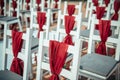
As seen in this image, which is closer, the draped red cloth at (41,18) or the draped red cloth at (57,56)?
the draped red cloth at (57,56)

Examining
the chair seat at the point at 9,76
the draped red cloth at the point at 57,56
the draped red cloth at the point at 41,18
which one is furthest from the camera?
the draped red cloth at the point at 41,18

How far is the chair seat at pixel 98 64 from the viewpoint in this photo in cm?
200

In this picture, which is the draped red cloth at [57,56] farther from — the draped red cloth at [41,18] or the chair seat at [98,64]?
the draped red cloth at [41,18]

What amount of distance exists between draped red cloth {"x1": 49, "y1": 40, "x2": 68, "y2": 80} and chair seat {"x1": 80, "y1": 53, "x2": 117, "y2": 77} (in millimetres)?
436

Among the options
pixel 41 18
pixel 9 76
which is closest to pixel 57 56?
pixel 9 76

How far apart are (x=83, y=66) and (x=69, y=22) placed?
2.92 ft

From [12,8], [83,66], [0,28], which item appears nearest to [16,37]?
[83,66]

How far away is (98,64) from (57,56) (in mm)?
628

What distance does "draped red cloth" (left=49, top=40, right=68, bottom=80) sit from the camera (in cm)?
165

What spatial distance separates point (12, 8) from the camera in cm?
487

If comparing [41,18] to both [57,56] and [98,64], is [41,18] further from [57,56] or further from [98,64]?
[57,56]

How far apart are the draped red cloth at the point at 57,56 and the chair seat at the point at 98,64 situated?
1.43 feet

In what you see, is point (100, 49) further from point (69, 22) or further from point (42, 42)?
point (42, 42)

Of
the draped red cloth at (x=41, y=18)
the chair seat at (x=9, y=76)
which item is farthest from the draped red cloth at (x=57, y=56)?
the draped red cloth at (x=41, y=18)
